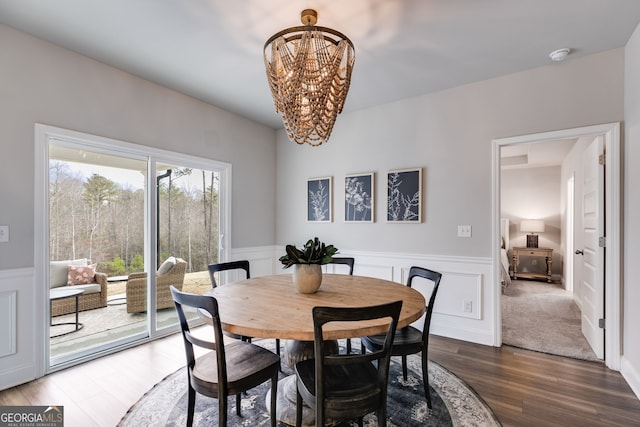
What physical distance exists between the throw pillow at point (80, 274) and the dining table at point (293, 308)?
1.62 metres

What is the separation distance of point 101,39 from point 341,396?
3038mm

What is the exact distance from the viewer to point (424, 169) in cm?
349

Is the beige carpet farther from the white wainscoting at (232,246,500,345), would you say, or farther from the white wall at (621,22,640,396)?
the white wall at (621,22,640,396)

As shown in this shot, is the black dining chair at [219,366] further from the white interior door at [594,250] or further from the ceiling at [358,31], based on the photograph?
the white interior door at [594,250]

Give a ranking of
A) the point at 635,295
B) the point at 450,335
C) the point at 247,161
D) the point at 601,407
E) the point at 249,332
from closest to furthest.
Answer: the point at 249,332, the point at 601,407, the point at 635,295, the point at 450,335, the point at 247,161

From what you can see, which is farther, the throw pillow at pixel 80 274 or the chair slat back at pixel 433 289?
the throw pillow at pixel 80 274

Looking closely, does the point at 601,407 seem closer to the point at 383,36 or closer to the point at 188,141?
the point at 383,36

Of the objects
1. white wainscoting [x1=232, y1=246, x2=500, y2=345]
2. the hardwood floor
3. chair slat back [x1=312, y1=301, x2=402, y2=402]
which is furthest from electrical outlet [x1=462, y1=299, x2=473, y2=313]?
chair slat back [x1=312, y1=301, x2=402, y2=402]

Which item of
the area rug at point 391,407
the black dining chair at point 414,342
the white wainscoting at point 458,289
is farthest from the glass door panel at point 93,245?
the white wainscoting at point 458,289

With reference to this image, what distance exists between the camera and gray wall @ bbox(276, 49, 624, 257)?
2.75 meters

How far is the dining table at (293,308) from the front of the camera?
138 cm

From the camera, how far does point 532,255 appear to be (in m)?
6.47

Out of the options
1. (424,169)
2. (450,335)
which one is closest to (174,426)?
(450,335)

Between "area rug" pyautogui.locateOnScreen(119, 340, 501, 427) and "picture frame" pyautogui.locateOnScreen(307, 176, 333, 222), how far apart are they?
2289mm
